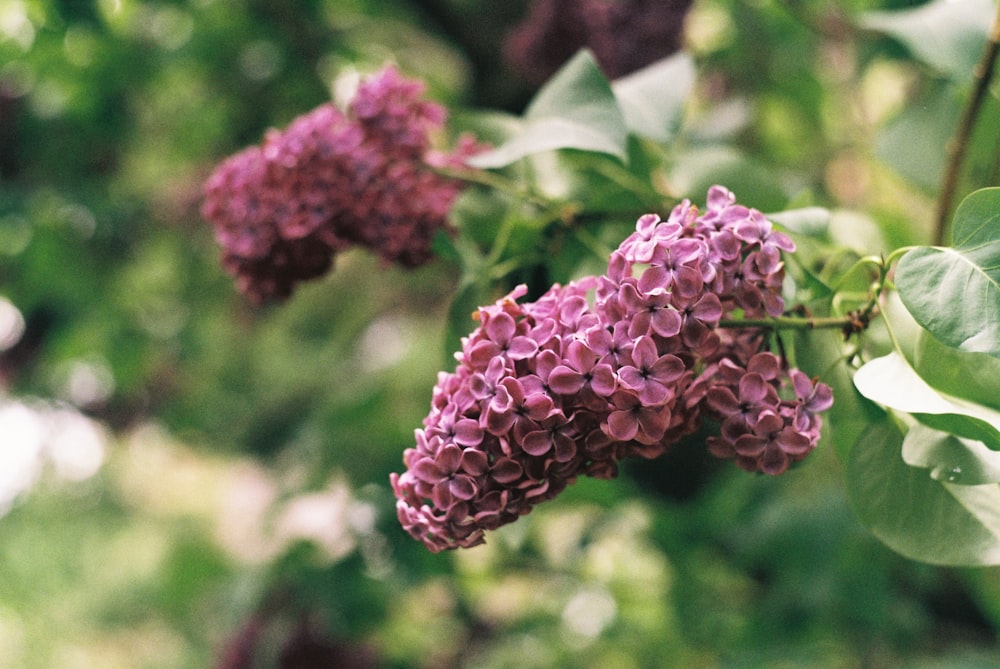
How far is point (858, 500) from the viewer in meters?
0.53

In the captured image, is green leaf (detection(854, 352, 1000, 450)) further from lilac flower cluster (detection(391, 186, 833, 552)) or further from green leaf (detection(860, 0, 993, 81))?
green leaf (detection(860, 0, 993, 81))

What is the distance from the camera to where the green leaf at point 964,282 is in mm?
447

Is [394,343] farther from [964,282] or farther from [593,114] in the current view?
[964,282]

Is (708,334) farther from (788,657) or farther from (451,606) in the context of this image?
(451,606)

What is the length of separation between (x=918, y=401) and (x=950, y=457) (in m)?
0.06

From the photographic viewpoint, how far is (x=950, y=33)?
82 cm

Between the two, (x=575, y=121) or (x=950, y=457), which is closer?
(x=950, y=457)

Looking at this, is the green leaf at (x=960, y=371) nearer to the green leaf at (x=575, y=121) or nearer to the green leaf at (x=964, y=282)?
the green leaf at (x=964, y=282)

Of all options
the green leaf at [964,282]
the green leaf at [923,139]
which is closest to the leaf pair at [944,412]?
the green leaf at [964,282]

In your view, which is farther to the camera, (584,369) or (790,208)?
(790,208)

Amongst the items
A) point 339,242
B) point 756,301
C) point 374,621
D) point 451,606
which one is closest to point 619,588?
point 451,606

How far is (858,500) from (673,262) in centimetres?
21

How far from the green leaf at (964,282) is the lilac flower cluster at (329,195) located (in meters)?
0.41

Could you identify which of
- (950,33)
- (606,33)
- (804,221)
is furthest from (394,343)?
(804,221)
